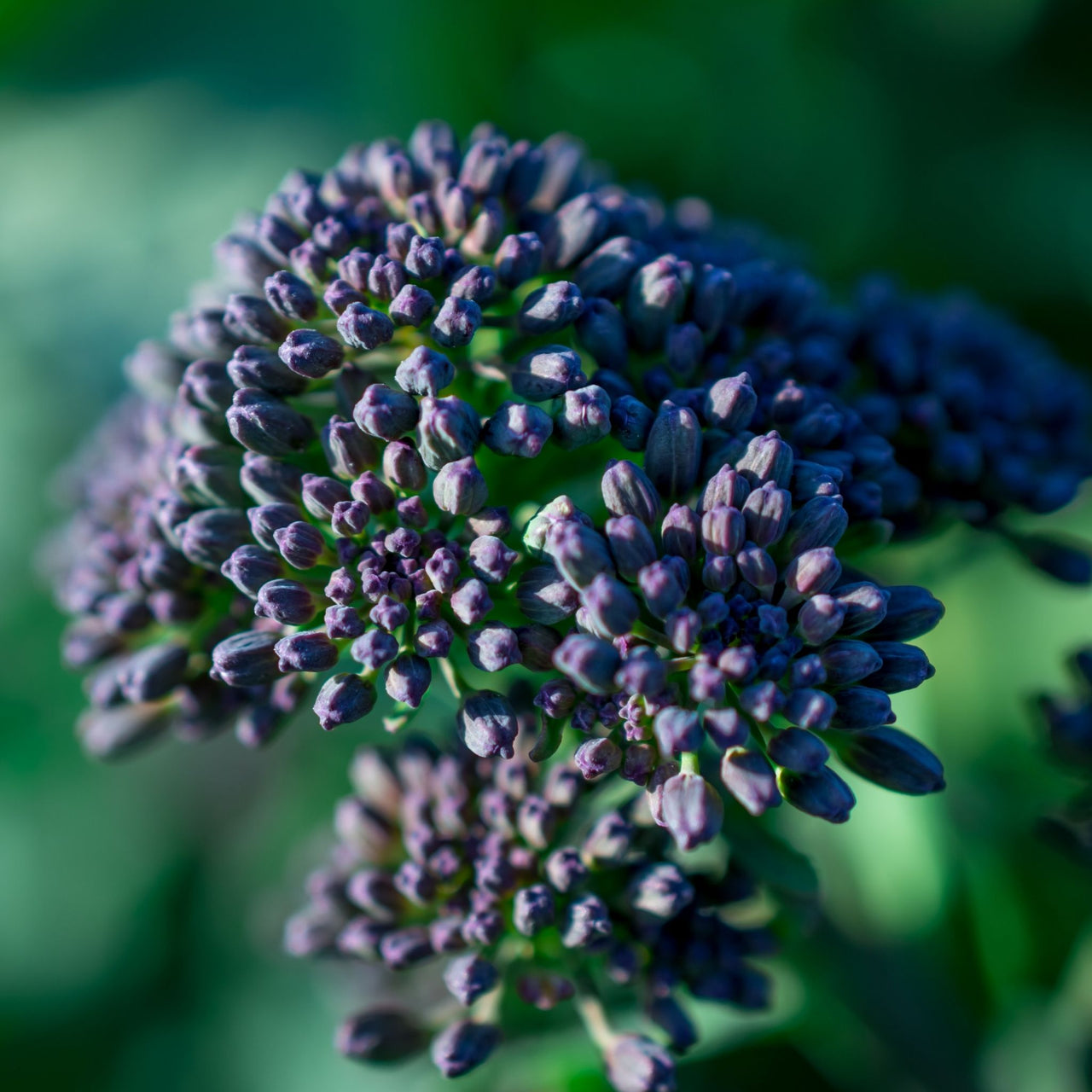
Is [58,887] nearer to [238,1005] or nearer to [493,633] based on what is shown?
[238,1005]

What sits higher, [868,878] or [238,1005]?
[868,878]

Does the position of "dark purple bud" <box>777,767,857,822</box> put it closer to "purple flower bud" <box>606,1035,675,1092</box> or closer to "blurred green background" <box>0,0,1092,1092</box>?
"purple flower bud" <box>606,1035,675,1092</box>

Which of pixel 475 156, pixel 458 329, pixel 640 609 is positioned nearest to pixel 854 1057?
pixel 640 609

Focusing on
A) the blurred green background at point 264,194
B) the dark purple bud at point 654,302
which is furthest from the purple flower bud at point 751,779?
the blurred green background at point 264,194

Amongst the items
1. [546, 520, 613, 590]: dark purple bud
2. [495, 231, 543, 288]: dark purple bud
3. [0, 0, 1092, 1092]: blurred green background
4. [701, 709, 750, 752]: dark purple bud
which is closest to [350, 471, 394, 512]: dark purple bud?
[546, 520, 613, 590]: dark purple bud

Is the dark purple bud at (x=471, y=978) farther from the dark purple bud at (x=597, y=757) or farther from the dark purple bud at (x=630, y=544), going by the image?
the dark purple bud at (x=630, y=544)

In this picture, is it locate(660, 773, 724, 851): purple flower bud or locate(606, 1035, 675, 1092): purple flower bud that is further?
locate(606, 1035, 675, 1092): purple flower bud

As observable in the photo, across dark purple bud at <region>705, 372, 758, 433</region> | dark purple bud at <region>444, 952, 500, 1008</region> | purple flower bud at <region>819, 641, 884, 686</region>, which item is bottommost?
dark purple bud at <region>444, 952, 500, 1008</region>
